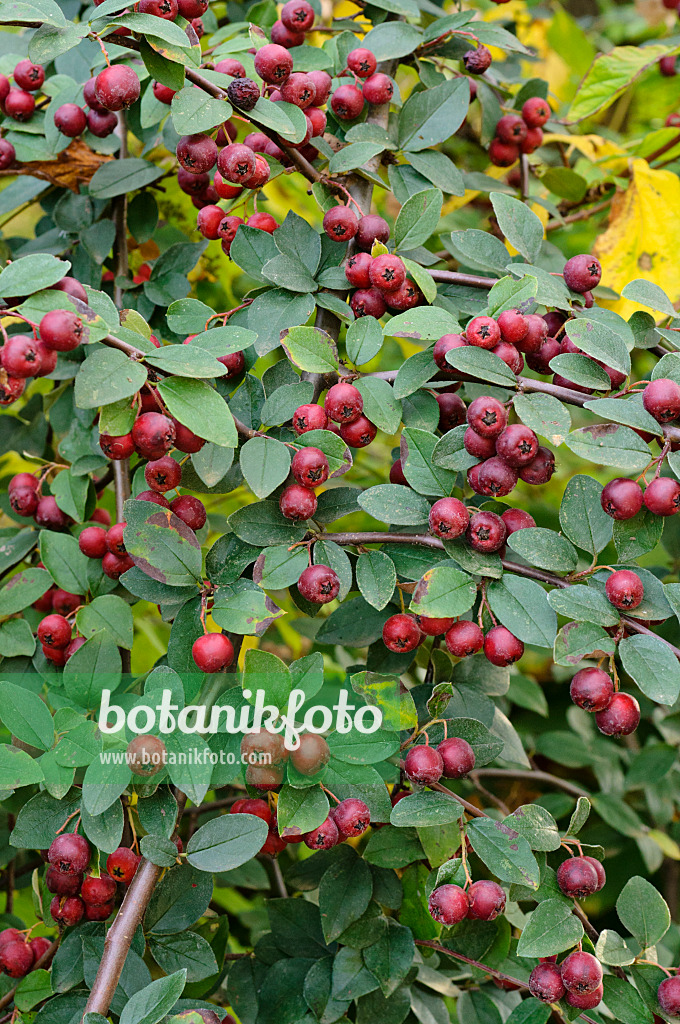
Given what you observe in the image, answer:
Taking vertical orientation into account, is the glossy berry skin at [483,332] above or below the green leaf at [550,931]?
above

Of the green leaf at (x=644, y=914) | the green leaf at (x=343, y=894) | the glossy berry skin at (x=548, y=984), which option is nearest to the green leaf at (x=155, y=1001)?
the green leaf at (x=343, y=894)

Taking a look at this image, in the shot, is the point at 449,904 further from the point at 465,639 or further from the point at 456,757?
the point at 465,639

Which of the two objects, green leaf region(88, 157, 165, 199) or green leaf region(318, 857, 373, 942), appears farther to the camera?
green leaf region(88, 157, 165, 199)

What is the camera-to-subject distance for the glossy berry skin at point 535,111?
1264 mm

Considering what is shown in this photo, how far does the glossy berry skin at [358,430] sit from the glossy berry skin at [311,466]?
8 centimetres

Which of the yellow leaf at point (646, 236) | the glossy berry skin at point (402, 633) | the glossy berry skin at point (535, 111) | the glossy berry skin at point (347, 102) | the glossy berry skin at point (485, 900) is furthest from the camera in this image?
the yellow leaf at point (646, 236)

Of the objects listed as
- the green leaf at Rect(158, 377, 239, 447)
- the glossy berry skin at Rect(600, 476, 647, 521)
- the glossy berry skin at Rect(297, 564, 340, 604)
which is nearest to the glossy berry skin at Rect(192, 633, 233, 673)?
the glossy berry skin at Rect(297, 564, 340, 604)

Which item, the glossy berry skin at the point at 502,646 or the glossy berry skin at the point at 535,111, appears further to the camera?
the glossy berry skin at the point at 535,111

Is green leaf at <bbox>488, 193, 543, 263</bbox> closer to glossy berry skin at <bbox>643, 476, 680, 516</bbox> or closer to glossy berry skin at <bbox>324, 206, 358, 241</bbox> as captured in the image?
glossy berry skin at <bbox>324, 206, 358, 241</bbox>

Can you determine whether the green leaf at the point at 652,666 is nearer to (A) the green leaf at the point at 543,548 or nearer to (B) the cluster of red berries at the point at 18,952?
(A) the green leaf at the point at 543,548

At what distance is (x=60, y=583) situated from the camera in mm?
991

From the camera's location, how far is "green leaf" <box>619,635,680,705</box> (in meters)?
0.76

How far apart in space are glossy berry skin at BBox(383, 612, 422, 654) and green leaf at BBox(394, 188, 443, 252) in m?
0.42

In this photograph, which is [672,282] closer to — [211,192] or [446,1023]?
[211,192]
